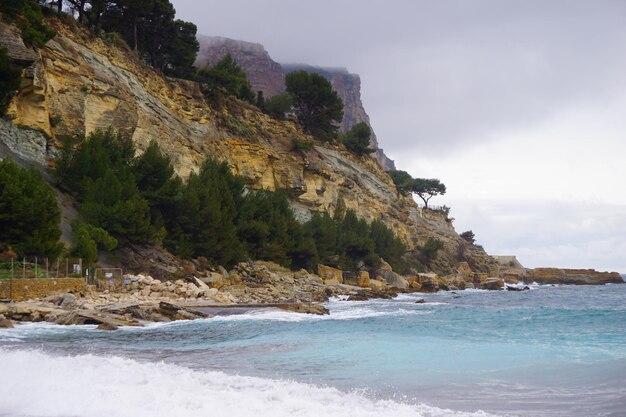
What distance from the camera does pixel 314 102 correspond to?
246 ft

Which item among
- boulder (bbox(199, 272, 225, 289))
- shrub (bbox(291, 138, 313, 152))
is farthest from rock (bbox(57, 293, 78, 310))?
shrub (bbox(291, 138, 313, 152))

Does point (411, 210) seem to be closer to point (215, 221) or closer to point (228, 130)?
point (228, 130)

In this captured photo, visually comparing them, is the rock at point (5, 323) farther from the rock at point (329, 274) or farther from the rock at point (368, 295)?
the rock at point (329, 274)

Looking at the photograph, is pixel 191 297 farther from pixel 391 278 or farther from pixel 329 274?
pixel 391 278

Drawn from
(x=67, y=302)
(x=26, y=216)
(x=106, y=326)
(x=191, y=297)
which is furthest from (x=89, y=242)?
(x=106, y=326)

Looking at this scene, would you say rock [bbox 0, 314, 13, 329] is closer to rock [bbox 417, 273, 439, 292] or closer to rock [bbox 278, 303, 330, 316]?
rock [bbox 278, 303, 330, 316]

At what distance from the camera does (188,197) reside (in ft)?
128

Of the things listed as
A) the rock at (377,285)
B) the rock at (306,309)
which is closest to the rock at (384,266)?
the rock at (377,285)

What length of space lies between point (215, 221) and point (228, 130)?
21158 mm

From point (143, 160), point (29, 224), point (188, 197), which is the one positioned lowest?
point (29, 224)

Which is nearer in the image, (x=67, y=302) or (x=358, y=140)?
(x=67, y=302)

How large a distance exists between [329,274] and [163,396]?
45784 millimetres

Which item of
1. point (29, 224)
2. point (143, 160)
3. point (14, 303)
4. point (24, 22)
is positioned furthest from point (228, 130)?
point (14, 303)

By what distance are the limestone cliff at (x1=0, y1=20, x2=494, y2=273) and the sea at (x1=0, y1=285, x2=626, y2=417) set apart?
2444 cm
